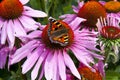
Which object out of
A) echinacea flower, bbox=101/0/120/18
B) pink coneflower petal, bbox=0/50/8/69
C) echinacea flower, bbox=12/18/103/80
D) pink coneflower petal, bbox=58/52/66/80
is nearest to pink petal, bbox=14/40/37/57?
echinacea flower, bbox=12/18/103/80

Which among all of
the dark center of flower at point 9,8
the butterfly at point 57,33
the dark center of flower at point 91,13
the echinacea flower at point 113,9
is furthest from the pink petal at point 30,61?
the echinacea flower at point 113,9

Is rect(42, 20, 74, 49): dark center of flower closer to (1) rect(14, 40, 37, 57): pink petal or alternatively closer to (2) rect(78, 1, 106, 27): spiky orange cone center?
(1) rect(14, 40, 37, 57): pink petal

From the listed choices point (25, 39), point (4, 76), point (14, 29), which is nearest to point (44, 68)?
point (25, 39)

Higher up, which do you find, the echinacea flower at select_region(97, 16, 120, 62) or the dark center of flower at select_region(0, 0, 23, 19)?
the dark center of flower at select_region(0, 0, 23, 19)

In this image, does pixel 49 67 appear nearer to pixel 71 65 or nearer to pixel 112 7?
pixel 71 65

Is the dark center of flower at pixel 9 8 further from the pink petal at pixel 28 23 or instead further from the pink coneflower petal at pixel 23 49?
the pink coneflower petal at pixel 23 49

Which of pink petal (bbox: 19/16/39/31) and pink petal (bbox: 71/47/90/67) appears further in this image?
pink petal (bbox: 19/16/39/31)
